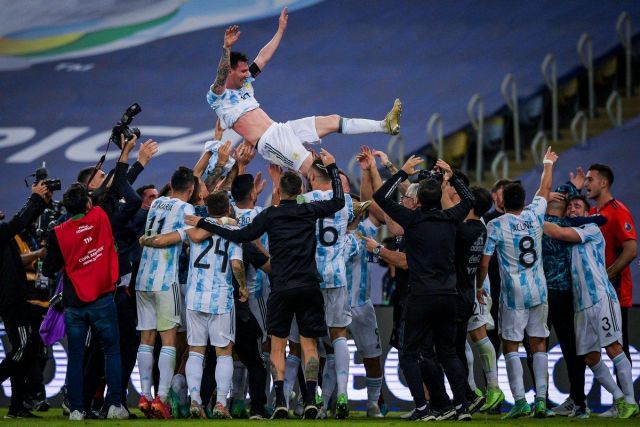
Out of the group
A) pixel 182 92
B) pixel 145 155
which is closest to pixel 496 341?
pixel 145 155

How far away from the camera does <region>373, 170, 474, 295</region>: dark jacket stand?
8.39 metres

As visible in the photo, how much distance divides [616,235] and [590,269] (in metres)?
0.64

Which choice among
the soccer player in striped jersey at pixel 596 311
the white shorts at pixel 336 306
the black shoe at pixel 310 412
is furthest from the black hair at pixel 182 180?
the soccer player in striped jersey at pixel 596 311

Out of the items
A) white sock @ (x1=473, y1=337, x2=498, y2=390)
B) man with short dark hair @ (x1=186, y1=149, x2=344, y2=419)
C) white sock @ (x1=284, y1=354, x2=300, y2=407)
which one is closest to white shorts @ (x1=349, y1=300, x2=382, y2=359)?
white sock @ (x1=284, y1=354, x2=300, y2=407)

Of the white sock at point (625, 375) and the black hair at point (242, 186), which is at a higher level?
the black hair at point (242, 186)

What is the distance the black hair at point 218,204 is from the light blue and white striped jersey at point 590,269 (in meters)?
3.08

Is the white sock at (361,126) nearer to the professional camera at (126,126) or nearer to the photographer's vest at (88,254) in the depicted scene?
the professional camera at (126,126)

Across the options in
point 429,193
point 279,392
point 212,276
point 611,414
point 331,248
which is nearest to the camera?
point 429,193

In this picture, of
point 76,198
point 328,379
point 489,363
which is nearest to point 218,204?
point 76,198

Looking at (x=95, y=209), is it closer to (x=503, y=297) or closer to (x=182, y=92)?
(x=503, y=297)

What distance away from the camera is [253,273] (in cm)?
986

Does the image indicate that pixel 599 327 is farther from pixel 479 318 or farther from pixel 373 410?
pixel 373 410

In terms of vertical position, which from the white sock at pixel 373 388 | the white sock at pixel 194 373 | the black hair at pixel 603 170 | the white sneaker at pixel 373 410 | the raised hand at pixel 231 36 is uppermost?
the raised hand at pixel 231 36

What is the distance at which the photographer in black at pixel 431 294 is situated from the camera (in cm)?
839
